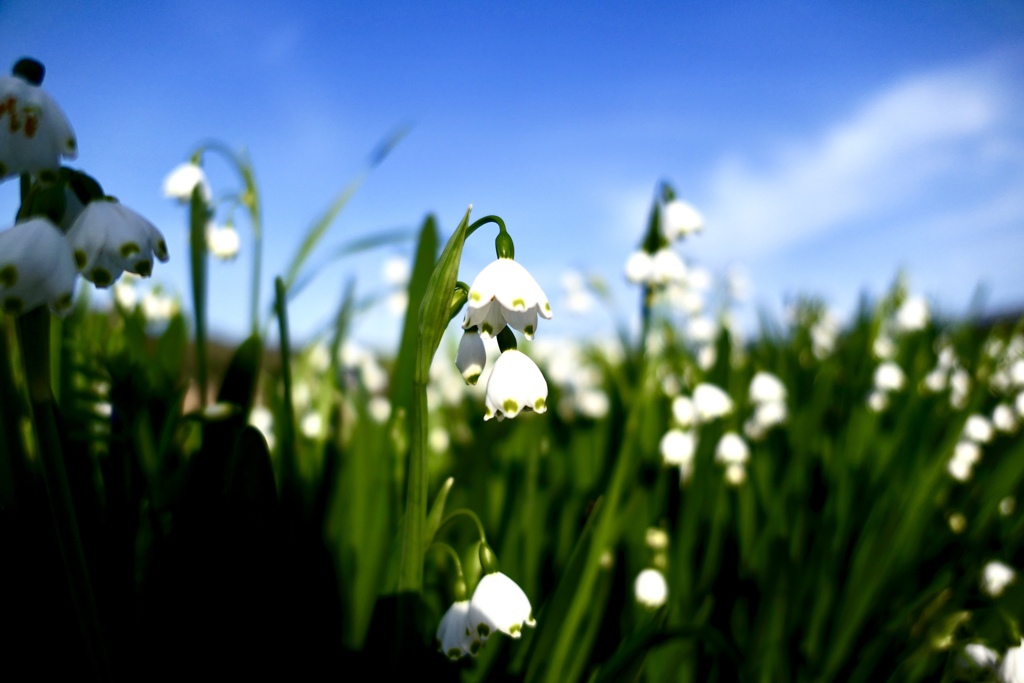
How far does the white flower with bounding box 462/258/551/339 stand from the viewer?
0.84 m

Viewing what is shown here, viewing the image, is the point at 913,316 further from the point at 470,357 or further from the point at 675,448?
the point at 470,357

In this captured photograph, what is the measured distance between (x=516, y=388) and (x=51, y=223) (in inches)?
23.5

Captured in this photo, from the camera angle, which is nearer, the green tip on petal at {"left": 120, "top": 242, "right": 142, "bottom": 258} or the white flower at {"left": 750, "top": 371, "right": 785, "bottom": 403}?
the green tip on petal at {"left": 120, "top": 242, "right": 142, "bottom": 258}

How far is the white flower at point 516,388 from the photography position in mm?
897

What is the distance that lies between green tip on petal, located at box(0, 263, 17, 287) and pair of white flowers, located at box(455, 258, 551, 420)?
0.50 meters

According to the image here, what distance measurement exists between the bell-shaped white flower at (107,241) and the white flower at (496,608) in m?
0.66

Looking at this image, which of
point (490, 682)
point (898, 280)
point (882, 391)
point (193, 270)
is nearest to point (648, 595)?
point (490, 682)

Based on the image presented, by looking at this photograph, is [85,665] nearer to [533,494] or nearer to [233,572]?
[233,572]

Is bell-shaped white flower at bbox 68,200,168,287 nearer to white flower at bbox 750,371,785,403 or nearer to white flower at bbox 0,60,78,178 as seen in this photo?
white flower at bbox 0,60,78,178

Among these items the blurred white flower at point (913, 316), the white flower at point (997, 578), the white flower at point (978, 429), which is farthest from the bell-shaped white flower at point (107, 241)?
the blurred white flower at point (913, 316)

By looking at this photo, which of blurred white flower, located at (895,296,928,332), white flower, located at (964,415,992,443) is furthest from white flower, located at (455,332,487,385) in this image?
blurred white flower, located at (895,296,928,332)

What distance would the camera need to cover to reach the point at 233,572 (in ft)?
3.97

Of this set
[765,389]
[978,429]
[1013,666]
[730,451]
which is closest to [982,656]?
[1013,666]

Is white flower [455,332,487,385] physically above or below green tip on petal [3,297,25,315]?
above
